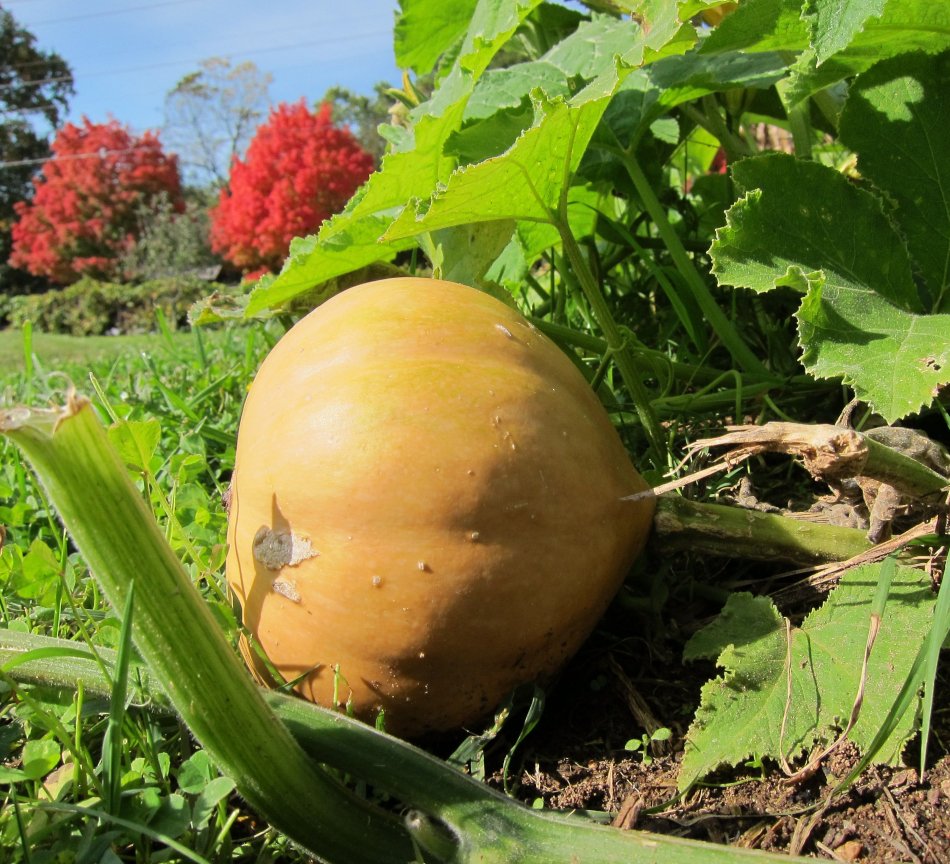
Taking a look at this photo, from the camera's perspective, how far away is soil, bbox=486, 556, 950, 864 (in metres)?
0.92

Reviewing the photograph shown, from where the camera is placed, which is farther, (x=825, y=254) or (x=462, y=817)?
(x=825, y=254)

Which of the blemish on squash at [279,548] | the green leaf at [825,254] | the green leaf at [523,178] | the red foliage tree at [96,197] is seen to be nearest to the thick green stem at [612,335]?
the green leaf at [523,178]

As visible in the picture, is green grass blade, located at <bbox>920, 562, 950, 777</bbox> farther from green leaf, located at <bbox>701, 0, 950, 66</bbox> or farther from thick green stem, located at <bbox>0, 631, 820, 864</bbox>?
green leaf, located at <bbox>701, 0, 950, 66</bbox>

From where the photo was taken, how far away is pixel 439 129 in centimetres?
140

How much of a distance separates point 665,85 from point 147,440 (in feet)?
3.60

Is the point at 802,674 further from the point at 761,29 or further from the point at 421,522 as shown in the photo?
the point at 761,29

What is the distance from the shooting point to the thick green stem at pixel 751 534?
1252 mm

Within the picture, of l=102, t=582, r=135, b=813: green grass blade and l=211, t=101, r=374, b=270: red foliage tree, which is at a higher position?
l=102, t=582, r=135, b=813: green grass blade

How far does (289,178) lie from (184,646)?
17.7m

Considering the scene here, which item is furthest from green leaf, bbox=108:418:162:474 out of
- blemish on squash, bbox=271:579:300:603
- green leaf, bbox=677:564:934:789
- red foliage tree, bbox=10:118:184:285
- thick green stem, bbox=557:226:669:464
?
red foliage tree, bbox=10:118:184:285

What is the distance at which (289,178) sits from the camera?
17359mm

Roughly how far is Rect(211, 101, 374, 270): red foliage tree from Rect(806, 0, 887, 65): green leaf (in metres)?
16.6

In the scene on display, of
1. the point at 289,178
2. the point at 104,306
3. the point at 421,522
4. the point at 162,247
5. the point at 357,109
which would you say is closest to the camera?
the point at 421,522

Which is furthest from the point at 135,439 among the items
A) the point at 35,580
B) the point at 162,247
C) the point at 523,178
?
the point at 162,247
